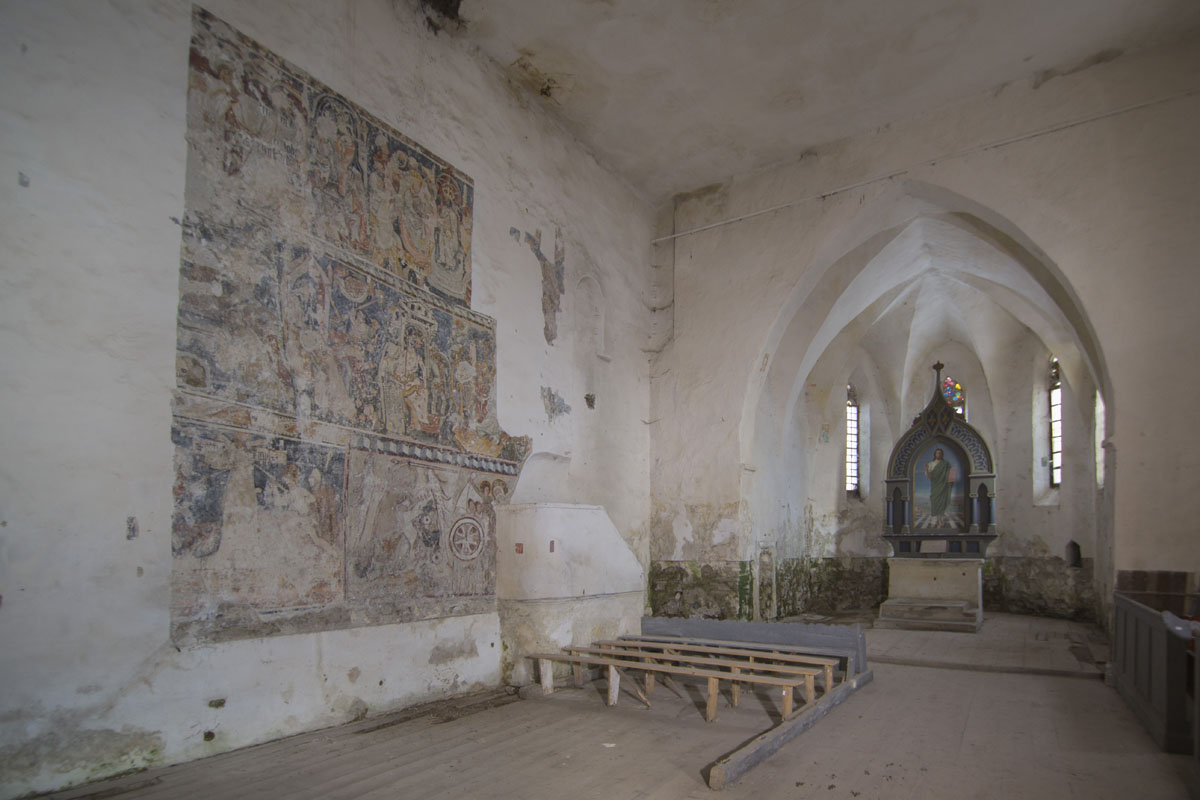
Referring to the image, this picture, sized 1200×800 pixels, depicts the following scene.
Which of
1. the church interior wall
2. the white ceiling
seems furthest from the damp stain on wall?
the white ceiling

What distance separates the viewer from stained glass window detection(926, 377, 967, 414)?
15.8 meters

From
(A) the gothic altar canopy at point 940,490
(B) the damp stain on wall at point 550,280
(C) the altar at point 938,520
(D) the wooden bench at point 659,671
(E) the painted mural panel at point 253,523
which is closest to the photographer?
(E) the painted mural panel at point 253,523

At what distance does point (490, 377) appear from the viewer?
Answer: 6.84m

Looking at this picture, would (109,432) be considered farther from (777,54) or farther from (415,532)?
(777,54)

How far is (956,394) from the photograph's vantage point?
52.2ft

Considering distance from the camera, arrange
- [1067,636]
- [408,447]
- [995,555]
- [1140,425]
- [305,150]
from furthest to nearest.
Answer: [995,555] < [1067,636] < [1140,425] < [408,447] < [305,150]

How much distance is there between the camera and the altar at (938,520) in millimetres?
11023

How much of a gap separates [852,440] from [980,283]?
468cm

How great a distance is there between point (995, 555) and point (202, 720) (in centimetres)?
1413

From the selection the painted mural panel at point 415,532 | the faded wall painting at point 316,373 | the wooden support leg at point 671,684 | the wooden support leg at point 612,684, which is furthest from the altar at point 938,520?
Answer: the faded wall painting at point 316,373

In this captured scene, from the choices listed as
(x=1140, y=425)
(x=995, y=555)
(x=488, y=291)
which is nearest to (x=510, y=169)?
(x=488, y=291)

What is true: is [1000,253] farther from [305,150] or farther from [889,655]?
[305,150]

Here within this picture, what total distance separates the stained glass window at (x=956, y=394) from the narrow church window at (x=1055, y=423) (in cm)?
162

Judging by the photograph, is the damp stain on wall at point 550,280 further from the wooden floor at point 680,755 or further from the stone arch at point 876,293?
the wooden floor at point 680,755
